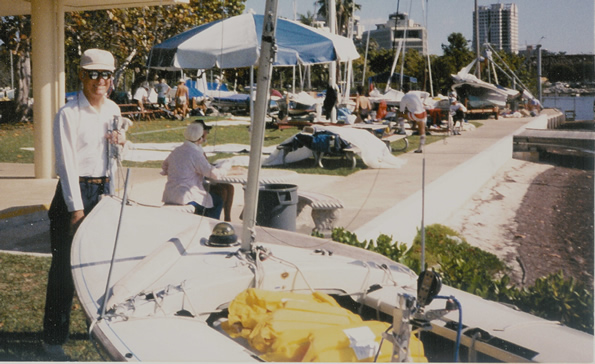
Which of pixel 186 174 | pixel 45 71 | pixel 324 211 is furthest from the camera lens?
pixel 45 71

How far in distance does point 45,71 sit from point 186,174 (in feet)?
17.5

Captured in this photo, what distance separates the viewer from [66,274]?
13.4 ft

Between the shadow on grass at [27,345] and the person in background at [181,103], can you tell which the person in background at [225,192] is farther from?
the person in background at [181,103]

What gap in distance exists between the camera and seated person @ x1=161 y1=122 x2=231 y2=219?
6.06 meters

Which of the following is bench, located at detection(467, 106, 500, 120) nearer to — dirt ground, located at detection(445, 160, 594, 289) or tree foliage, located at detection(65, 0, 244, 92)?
dirt ground, located at detection(445, 160, 594, 289)

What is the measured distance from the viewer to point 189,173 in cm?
Answer: 609

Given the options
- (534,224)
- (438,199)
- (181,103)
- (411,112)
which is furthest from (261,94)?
(181,103)

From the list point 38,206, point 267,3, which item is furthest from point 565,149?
point 267,3

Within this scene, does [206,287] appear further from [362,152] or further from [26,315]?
[362,152]

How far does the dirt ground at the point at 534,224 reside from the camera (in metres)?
9.59

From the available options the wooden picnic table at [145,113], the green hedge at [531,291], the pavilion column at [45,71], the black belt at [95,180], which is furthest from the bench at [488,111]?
the black belt at [95,180]

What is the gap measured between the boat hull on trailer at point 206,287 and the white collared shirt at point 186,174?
1.50 meters

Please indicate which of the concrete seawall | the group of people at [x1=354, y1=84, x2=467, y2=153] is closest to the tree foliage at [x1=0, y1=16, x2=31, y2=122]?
the group of people at [x1=354, y1=84, x2=467, y2=153]

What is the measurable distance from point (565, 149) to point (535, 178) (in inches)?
250
